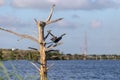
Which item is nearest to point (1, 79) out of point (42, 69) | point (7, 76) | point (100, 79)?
point (7, 76)

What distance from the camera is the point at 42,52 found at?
7336 mm

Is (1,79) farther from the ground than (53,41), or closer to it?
closer to it

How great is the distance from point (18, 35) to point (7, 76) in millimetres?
1380

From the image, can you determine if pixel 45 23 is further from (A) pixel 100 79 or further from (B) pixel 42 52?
(A) pixel 100 79

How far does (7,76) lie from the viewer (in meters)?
6.07

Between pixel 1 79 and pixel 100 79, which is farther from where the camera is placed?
pixel 100 79

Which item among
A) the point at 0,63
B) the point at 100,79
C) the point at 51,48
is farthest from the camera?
the point at 100,79

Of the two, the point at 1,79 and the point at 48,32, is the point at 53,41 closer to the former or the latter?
the point at 48,32

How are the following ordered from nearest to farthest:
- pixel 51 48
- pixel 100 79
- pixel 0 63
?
pixel 0 63, pixel 51 48, pixel 100 79

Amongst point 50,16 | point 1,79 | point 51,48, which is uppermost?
point 50,16

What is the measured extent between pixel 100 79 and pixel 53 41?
4949 centimetres

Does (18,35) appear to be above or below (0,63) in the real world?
above

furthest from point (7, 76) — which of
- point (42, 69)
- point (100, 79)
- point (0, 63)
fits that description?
point (100, 79)

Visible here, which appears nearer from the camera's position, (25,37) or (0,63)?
(0,63)
